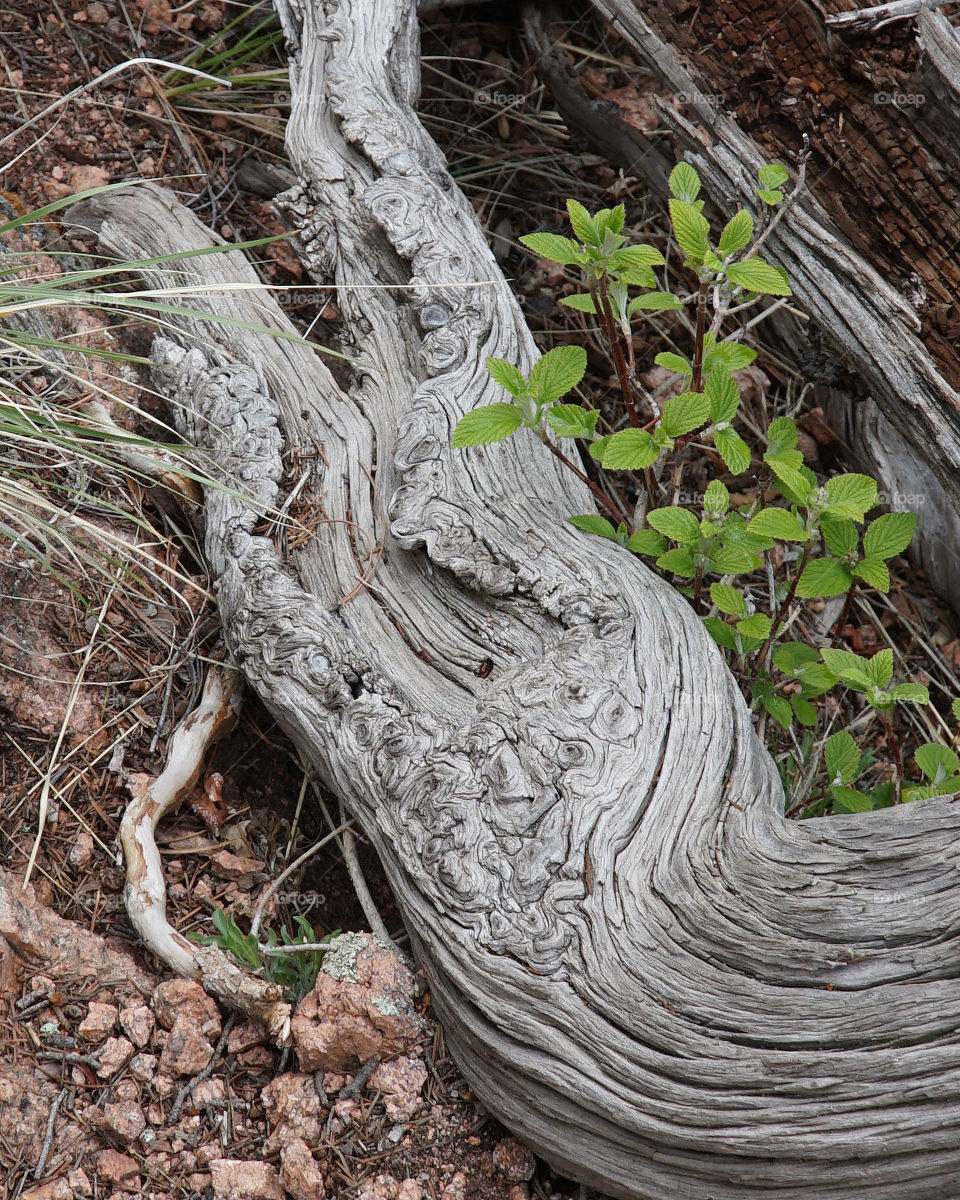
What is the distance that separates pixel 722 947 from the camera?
74.4 inches

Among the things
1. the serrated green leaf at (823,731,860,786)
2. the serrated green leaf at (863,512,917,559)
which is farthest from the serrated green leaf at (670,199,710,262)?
the serrated green leaf at (823,731,860,786)

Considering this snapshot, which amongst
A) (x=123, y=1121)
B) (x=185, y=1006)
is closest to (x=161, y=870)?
(x=185, y=1006)

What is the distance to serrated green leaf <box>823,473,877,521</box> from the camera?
2.10m

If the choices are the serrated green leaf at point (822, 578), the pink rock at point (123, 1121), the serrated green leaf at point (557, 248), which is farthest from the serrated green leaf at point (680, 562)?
the pink rock at point (123, 1121)

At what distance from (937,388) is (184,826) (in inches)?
89.0

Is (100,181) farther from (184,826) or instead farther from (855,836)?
(855,836)

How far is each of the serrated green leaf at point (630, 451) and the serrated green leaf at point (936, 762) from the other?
94 cm

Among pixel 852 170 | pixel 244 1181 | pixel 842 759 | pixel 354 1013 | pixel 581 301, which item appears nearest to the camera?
pixel 244 1181

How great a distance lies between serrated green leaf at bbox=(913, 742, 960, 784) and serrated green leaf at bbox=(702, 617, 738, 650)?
0.51 meters

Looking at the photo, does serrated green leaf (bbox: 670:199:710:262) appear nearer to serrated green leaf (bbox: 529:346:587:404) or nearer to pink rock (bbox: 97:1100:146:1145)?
serrated green leaf (bbox: 529:346:587:404)

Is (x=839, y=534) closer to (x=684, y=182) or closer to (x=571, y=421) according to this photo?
(x=571, y=421)

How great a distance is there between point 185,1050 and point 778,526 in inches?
67.0

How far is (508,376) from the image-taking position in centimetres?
225

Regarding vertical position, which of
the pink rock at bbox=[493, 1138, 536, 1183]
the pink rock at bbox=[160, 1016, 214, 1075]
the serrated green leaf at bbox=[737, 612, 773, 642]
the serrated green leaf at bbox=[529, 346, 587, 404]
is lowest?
the pink rock at bbox=[160, 1016, 214, 1075]
